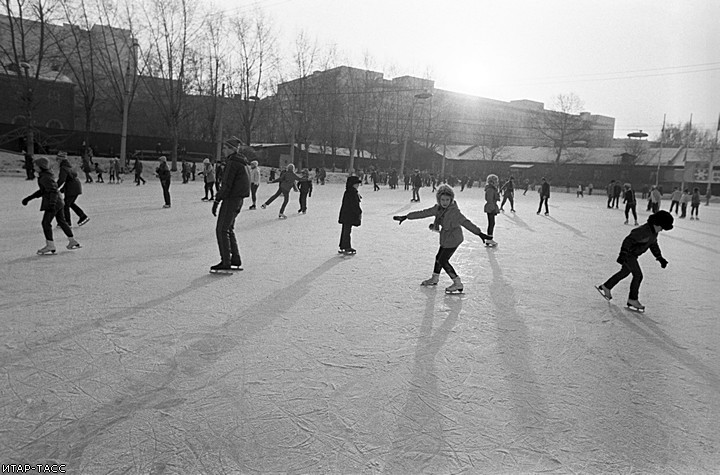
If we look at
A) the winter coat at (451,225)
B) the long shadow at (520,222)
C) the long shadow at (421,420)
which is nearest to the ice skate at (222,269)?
the winter coat at (451,225)

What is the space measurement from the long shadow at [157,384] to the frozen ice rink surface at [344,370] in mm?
12

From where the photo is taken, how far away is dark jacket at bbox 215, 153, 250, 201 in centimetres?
604

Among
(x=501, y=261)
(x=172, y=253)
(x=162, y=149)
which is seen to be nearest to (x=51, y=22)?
(x=162, y=149)

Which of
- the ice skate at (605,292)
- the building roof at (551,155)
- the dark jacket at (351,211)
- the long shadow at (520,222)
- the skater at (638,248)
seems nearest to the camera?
the skater at (638,248)

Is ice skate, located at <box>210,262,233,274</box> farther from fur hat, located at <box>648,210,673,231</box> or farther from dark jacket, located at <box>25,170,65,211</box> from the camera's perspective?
fur hat, located at <box>648,210,673,231</box>

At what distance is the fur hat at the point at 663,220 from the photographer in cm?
498

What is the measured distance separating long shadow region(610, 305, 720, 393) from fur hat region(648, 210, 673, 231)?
36.3 inches

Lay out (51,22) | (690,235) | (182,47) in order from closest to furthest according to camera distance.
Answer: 1. (690,235)
2. (51,22)
3. (182,47)

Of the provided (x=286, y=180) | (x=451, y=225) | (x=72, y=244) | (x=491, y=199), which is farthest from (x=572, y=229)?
(x=72, y=244)

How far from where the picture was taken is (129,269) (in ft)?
20.5

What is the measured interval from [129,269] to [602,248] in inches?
333

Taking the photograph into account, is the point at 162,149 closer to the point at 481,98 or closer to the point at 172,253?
the point at 172,253

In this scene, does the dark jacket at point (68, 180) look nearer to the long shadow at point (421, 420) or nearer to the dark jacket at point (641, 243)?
the long shadow at point (421, 420)

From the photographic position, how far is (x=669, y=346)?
424 cm
